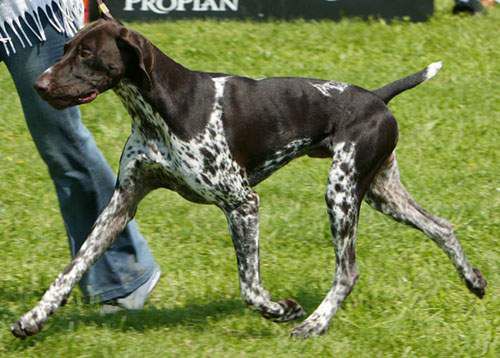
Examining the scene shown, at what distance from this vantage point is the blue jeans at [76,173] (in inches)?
209

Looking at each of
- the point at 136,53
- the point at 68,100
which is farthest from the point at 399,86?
the point at 68,100

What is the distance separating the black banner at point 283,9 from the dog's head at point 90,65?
666 centimetres

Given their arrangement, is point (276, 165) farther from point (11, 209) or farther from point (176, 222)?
point (11, 209)

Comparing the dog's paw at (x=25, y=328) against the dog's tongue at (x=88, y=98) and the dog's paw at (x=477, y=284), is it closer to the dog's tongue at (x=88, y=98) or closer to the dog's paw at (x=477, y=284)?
the dog's tongue at (x=88, y=98)

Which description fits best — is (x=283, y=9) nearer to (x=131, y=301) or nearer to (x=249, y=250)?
(x=131, y=301)

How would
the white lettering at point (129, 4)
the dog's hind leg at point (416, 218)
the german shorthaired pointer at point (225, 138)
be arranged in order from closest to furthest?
the german shorthaired pointer at point (225, 138), the dog's hind leg at point (416, 218), the white lettering at point (129, 4)

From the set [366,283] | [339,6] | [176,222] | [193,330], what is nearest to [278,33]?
[339,6]

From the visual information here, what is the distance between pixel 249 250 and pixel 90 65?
1159 millimetres

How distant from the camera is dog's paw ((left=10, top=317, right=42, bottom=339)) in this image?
5.08m

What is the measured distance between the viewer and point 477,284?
598cm

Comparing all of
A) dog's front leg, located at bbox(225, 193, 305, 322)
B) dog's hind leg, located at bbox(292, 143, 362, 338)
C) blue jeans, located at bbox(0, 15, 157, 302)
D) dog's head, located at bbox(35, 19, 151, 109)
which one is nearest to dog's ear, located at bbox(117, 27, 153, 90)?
dog's head, located at bbox(35, 19, 151, 109)

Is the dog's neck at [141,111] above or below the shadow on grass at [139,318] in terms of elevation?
above

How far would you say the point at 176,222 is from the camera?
7242 mm

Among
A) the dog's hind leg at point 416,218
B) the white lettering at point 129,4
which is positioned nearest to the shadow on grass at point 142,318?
the dog's hind leg at point 416,218
